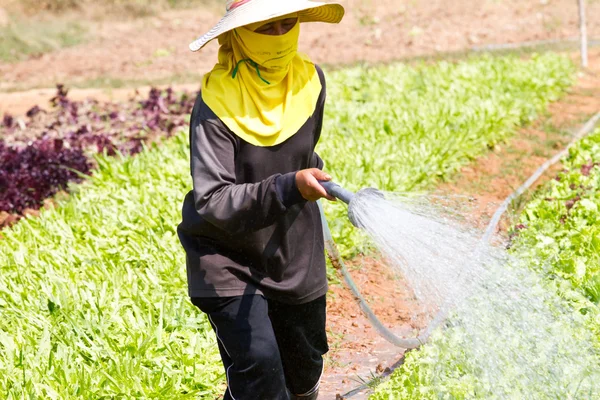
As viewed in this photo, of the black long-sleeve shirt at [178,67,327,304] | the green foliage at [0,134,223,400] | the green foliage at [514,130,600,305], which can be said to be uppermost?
the black long-sleeve shirt at [178,67,327,304]

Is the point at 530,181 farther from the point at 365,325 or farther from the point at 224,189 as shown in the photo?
the point at 224,189

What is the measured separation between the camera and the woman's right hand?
8.55 feet

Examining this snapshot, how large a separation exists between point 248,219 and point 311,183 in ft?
0.86

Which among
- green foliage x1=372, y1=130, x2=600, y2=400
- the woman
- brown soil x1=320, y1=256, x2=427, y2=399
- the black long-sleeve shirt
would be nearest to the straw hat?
the woman

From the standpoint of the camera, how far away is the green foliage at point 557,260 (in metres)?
3.27

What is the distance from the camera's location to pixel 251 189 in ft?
8.98

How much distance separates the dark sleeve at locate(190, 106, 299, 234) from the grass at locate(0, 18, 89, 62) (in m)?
16.9

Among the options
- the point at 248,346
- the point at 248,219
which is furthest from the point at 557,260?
the point at 248,219

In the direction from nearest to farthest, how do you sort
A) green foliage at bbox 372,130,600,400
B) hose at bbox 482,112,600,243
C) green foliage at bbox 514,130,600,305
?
green foliage at bbox 372,130,600,400 < green foliage at bbox 514,130,600,305 < hose at bbox 482,112,600,243

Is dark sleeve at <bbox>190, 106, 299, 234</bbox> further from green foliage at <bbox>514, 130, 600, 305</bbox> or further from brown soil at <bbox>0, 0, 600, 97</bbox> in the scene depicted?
brown soil at <bbox>0, 0, 600, 97</bbox>

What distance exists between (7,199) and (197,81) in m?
6.54

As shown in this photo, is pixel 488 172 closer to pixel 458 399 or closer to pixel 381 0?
pixel 458 399

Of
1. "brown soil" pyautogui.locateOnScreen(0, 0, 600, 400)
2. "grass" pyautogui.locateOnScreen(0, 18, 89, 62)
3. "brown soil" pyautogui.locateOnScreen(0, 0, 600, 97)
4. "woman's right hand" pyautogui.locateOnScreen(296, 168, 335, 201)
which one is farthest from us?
"grass" pyautogui.locateOnScreen(0, 18, 89, 62)

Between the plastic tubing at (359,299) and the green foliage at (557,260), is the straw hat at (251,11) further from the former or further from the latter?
the green foliage at (557,260)
